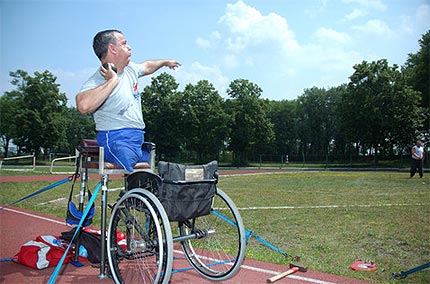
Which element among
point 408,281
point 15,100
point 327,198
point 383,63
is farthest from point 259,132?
point 408,281

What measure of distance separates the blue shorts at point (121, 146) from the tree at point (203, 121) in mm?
47338

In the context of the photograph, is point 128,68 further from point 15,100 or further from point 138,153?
point 15,100

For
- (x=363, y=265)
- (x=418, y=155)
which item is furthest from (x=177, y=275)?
(x=418, y=155)

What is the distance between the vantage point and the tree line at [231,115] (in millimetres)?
41875

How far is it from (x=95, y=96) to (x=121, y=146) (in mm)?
539

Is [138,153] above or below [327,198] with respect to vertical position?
above

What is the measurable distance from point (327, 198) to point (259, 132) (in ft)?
136

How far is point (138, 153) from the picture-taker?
355 centimetres

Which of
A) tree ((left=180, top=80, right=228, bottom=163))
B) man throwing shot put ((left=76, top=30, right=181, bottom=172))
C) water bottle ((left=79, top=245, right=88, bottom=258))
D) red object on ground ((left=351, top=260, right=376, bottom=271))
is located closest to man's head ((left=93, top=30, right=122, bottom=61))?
man throwing shot put ((left=76, top=30, right=181, bottom=172))

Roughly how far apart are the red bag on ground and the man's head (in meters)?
2.23

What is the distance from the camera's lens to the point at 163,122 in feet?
173

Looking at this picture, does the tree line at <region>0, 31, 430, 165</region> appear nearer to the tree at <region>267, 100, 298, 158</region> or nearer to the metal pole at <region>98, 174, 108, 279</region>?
the tree at <region>267, 100, 298, 158</region>

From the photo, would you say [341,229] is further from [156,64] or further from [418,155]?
[418,155]

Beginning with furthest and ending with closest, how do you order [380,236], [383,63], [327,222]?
[383,63]
[327,222]
[380,236]
